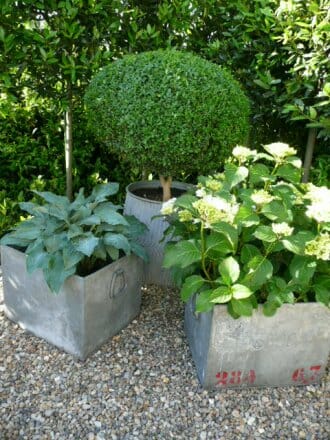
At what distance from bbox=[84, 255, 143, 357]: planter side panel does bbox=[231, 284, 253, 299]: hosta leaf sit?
711mm

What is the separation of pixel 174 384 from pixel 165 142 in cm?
137

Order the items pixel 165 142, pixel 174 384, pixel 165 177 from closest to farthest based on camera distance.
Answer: pixel 174 384 → pixel 165 142 → pixel 165 177

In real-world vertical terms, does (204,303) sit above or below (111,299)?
above

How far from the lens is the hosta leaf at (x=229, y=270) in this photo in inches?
72.9

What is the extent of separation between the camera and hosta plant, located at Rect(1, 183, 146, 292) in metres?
2.05

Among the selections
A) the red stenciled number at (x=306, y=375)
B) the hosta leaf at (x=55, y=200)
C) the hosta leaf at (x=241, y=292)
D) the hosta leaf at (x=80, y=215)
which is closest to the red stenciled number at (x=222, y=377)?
the red stenciled number at (x=306, y=375)

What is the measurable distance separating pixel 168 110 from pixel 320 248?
126 cm

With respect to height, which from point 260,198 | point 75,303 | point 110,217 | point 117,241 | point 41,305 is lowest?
point 41,305

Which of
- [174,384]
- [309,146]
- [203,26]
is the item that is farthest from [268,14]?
[174,384]

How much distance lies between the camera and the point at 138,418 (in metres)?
1.92

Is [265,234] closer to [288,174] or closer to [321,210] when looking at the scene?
[321,210]

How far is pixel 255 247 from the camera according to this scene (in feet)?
6.37

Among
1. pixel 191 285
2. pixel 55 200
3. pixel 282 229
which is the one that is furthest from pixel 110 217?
pixel 282 229

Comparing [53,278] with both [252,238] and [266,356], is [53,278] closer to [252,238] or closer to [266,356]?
[252,238]
